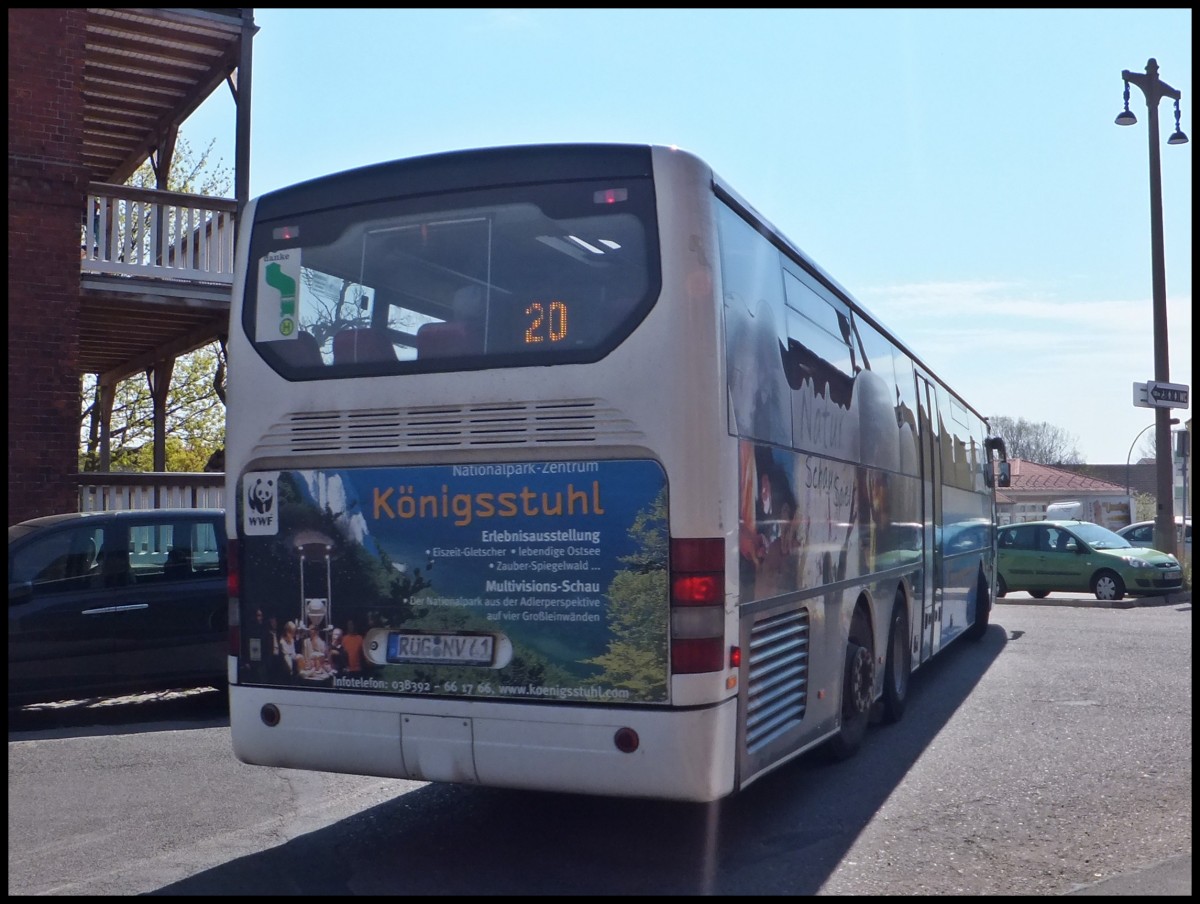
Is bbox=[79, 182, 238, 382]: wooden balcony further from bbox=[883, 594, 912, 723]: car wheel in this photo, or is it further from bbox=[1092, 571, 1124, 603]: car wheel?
bbox=[1092, 571, 1124, 603]: car wheel

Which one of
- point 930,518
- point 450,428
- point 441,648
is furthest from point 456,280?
point 930,518

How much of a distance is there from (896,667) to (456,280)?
17.6ft

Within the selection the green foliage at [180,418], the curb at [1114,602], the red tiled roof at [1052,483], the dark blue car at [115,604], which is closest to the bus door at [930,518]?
the dark blue car at [115,604]

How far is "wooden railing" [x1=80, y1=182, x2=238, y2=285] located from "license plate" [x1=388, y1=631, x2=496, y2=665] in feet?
35.4

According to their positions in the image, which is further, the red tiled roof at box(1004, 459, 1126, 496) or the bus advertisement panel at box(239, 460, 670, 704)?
the red tiled roof at box(1004, 459, 1126, 496)

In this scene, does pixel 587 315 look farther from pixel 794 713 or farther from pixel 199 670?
pixel 199 670

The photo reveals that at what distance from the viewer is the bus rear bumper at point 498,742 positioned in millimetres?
5348

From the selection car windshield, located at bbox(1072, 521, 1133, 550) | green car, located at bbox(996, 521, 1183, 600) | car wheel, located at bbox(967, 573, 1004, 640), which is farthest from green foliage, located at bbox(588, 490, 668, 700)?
car windshield, located at bbox(1072, 521, 1133, 550)

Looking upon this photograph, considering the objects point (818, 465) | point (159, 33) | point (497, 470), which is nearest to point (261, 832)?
point (497, 470)

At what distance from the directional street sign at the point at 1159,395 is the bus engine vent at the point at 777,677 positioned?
1711 cm

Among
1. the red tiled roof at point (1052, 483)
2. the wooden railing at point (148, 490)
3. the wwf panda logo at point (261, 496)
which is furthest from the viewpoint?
the red tiled roof at point (1052, 483)

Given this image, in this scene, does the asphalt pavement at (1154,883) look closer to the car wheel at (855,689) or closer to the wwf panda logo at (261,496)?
the car wheel at (855,689)

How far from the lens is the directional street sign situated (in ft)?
71.7

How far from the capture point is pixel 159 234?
1559 cm
